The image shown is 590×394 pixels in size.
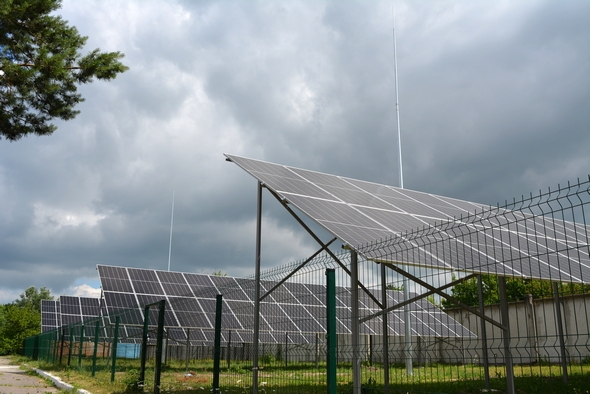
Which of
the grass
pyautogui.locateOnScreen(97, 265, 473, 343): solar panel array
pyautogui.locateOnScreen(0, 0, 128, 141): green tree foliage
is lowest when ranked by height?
the grass

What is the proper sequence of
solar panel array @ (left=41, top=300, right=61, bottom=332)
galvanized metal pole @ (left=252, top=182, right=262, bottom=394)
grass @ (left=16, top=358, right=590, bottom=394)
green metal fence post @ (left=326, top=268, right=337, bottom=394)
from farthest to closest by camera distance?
solar panel array @ (left=41, top=300, right=61, bottom=332), galvanized metal pole @ (left=252, top=182, right=262, bottom=394), grass @ (left=16, top=358, right=590, bottom=394), green metal fence post @ (left=326, top=268, right=337, bottom=394)

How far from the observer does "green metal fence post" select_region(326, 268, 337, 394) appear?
23.8 ft

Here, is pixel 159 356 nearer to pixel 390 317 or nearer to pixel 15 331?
pixel 390 317

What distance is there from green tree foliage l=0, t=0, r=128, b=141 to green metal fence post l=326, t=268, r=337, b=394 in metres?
8.10

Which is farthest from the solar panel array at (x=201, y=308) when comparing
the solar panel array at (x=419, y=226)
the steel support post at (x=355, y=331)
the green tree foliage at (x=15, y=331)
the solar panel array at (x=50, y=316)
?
the green tree foliage at (x=15, y=331)

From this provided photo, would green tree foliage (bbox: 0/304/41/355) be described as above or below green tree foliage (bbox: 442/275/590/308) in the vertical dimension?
below

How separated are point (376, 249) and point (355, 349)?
133 centimetres

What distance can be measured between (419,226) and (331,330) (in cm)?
322

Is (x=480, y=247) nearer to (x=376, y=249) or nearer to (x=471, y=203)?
(x=376, y=249)

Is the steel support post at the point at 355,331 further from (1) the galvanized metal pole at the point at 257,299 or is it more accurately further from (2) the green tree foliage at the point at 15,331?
(2) the green tree foliage at the point at 15,331

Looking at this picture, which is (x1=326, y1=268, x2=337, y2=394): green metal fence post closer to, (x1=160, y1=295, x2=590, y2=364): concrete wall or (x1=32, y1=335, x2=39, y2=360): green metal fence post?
(x1=160, y1=295, x2=590, y2=364): concrete wall

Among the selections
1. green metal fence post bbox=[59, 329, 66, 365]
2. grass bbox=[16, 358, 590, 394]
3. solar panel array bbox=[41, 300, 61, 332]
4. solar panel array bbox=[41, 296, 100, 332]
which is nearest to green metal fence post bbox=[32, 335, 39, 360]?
solar panel array bbox=[41, 300, 61, 332]

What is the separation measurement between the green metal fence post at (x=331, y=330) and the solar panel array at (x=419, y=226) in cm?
57

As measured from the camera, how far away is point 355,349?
7234mm
